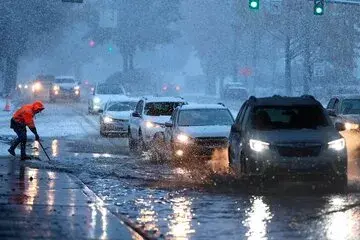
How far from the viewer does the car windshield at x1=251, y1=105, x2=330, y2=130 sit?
52.2 feet

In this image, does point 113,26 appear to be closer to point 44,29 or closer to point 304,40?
point 44,29

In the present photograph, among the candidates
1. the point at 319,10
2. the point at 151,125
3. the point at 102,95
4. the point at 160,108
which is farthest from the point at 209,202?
the point at 102,95

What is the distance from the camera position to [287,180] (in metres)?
15.2

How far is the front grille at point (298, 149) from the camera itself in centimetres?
1498

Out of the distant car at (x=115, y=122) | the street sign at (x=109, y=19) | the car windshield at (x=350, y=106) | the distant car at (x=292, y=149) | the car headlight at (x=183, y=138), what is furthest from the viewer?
the street sign at (x=109, y=19)

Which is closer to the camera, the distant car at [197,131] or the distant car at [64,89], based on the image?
the distant car at [197,131]

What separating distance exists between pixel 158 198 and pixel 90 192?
133cm

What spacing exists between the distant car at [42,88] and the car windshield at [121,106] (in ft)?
135

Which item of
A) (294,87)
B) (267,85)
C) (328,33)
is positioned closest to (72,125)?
(328,33)

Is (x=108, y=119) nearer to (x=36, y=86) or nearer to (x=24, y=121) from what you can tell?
(x=24, y=121)

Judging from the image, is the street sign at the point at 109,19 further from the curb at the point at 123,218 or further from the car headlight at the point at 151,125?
the curb at the point at 123,218

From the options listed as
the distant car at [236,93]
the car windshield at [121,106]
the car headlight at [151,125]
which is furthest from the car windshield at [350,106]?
the distant car at [236,93]

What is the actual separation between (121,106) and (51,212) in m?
21.8

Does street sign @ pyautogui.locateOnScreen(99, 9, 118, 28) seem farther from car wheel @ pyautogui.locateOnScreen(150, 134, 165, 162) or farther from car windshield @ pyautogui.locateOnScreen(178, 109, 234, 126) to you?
car windshield @ pyautogui.locateOnScreen(178, 109, 234, 126)
